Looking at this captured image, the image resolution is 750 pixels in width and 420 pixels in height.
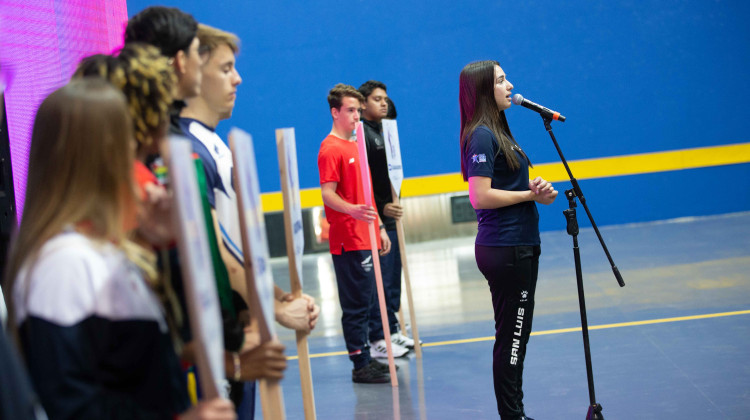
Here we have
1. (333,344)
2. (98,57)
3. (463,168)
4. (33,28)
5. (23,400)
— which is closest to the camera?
(23,400)

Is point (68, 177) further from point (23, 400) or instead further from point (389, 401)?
point (389, 401)

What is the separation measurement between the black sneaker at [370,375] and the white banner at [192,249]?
3.50 m

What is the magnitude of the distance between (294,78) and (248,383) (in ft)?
29.1

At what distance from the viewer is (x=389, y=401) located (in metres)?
4.23

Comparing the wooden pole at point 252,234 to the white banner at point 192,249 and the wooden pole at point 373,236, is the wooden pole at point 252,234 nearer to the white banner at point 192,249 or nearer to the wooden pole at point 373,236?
the white banner at point 192,249

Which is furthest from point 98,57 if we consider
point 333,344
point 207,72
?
point 333,344

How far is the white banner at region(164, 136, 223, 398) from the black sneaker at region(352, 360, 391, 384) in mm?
3501

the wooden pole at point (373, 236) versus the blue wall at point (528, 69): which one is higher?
the blue wall at point (528, 69)

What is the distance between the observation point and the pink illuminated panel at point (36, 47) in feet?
12.4

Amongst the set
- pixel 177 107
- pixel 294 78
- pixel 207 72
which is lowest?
pixel 177 107

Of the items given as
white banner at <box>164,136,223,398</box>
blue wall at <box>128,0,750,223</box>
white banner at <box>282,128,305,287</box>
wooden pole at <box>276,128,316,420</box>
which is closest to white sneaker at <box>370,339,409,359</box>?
wooden pole at <box>276,128,316,420</box>

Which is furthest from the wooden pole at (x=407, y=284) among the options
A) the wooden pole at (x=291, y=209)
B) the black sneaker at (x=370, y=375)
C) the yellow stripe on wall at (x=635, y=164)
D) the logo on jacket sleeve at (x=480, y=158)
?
the yellow stripe on wall at (x=635, y=164)

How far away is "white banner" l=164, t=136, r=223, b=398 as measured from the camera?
1.13 metres

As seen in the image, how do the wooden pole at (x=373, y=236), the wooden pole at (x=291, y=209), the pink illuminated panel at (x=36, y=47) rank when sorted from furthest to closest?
the wooden pole at (x=373, y=236)
the pink illuminated panel at (x=36, y=47)
the wooden pole at (x=291, y=209)
